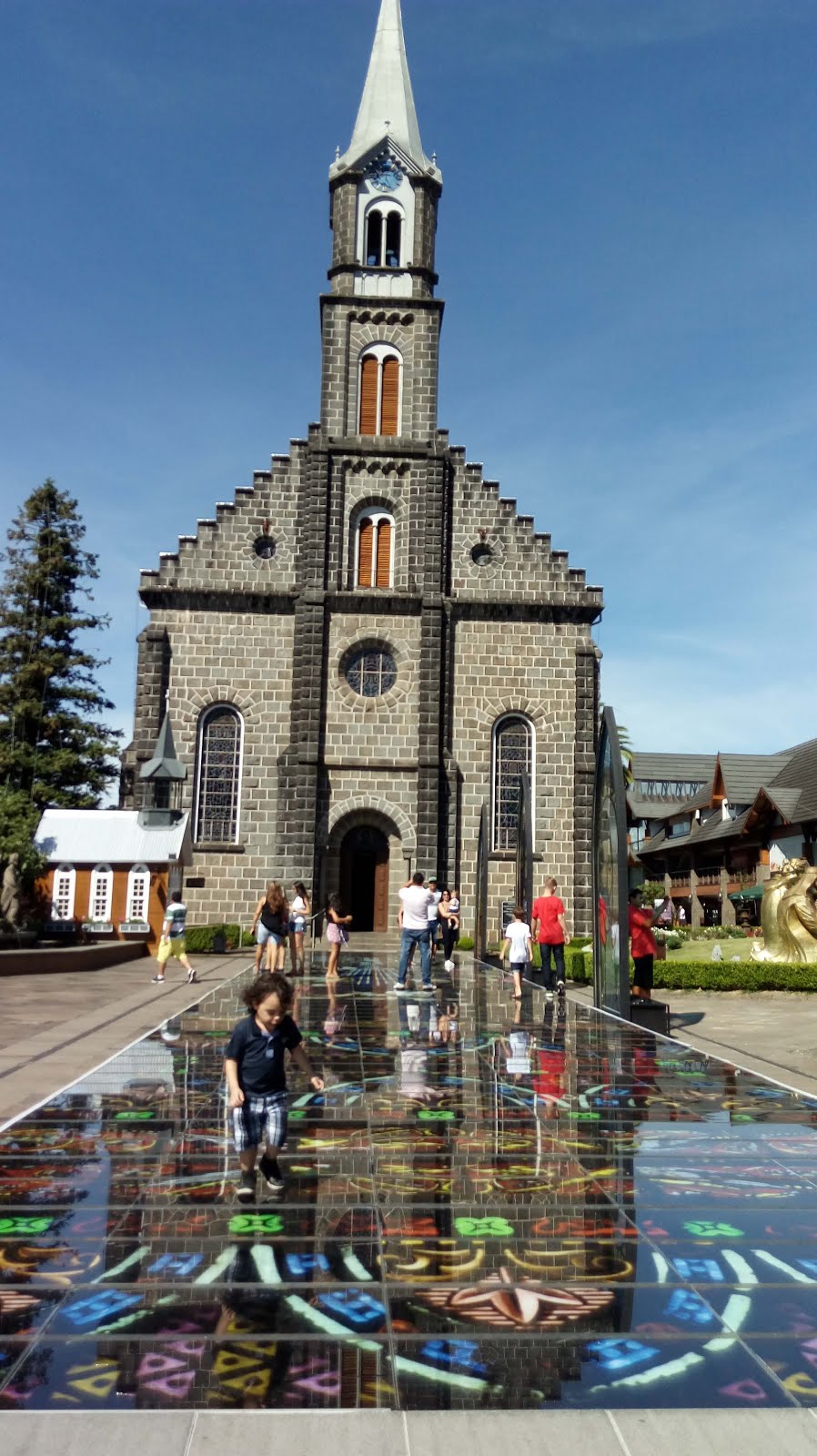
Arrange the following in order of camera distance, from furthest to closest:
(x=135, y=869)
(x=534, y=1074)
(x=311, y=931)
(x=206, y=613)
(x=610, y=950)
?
(x=206, y=613) → (x=311, y=931) → (x=135, y=869) → (x=610, y=950) → (x=534, y=1074)

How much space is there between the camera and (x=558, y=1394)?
3.87 m

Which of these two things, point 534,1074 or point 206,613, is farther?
point 206,613

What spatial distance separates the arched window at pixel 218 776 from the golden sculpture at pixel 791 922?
48.3 ft

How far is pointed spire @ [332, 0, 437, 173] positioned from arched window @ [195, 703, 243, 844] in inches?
655

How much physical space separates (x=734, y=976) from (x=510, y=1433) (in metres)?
17.7

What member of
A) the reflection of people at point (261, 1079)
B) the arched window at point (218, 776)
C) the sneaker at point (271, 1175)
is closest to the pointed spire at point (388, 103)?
the arched window at point (218, 776)

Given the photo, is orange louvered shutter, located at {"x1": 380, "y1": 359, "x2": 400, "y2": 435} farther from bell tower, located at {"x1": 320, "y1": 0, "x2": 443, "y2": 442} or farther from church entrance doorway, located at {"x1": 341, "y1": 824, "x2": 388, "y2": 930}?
church entrance doorway, located at {"x1": 341, "y1": 824, "x2": 388, "y2": 930}

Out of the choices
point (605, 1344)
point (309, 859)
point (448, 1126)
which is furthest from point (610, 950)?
point (309, 859)

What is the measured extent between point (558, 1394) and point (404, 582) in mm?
29941

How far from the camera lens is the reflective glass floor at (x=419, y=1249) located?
3969 mm

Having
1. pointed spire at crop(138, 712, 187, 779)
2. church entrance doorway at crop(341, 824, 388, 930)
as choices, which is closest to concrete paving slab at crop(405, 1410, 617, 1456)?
pointed spire at crop(138, 712, 187, 779)

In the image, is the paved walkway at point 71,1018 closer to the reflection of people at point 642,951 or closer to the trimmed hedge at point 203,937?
the trimmed hedge at point 203,937

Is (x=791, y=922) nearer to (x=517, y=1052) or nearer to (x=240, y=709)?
(x=517, y=1052)

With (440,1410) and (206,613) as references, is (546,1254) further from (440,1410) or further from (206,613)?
(206,613)
